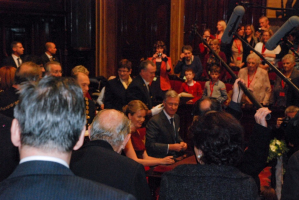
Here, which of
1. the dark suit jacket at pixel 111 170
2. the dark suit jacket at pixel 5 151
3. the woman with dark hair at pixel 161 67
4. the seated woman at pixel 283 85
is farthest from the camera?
the woman with dark hair at pixel 161 67

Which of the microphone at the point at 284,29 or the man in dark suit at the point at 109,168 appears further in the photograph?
the microphone at the point at 284,29

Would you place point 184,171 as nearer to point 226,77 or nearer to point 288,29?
point 288,29

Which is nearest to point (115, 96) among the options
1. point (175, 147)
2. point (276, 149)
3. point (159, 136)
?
point (159, 136)

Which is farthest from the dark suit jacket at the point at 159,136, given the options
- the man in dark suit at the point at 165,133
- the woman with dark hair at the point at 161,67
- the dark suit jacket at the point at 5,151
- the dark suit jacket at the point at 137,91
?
the woman with dark hair at the point at 161,67

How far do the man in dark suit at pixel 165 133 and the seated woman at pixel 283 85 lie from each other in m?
2.70

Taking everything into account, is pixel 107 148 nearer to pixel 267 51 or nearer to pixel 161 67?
pixel 161 67

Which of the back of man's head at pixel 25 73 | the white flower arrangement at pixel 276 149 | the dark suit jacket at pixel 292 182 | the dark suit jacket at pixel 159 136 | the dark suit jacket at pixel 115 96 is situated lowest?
the white flower arrangement at pixel 276 149

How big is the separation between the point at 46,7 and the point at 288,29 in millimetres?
8742

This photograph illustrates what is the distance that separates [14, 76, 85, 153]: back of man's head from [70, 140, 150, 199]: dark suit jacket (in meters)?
0.80

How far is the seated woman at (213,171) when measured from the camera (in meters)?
1.68

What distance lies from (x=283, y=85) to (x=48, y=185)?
6.15 meters

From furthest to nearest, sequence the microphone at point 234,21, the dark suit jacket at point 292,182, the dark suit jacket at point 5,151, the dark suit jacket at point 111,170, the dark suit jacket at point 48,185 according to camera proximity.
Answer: the microphone at point 234,21
the dark suit jacket at point 5,151
the dark suit jacket at point 111,170
the dark suit jacket at point 292,182
the dark suit jacket at point 48,185

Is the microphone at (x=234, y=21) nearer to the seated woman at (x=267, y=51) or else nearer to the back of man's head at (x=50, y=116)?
the back of man's head at (x=50, y=116)

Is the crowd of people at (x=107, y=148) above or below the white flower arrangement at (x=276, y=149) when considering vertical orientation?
above
